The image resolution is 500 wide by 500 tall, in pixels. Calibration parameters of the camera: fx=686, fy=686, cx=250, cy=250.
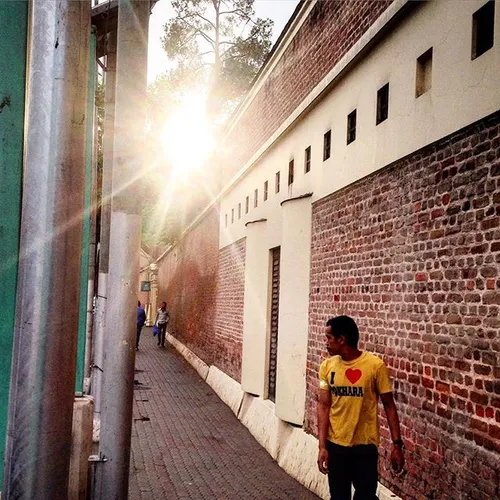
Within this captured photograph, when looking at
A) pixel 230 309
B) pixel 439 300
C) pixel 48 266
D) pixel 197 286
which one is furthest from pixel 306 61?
pixel 197 286

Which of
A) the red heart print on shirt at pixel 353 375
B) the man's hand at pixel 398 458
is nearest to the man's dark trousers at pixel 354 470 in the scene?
the man's hand at pixel 398 458

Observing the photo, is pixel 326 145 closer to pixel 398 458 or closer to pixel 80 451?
pixel 398 458

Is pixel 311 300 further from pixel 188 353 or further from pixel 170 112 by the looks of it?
pixel 170 112

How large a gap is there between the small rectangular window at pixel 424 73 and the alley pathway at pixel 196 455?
14.9 ft

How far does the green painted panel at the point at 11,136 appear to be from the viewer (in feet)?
13.6

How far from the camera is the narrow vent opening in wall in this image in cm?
1162

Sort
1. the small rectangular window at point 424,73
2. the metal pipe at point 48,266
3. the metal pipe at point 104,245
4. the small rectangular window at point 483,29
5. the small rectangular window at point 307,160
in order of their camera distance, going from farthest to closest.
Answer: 1. the small rectangular window at point 307,160
2. the metal pipe at point 104,245
3. the small rectangular window at point 424,73
4. the small rectangular window at point 483,29
5. the metal pipe at point 48,266

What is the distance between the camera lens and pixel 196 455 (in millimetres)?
9797

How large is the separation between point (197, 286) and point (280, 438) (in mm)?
13046

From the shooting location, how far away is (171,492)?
25.4ft

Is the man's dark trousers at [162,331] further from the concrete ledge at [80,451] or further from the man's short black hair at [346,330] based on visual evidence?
the man's short black hair at [346,330]

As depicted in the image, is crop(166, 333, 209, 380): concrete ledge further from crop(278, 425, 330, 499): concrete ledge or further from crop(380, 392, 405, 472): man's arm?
crop(380, 392, 405, 472): man's arm

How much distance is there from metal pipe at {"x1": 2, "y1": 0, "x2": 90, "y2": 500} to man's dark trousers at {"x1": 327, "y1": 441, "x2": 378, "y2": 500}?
9.54ft

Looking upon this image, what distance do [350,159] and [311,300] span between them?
2.19 metres
